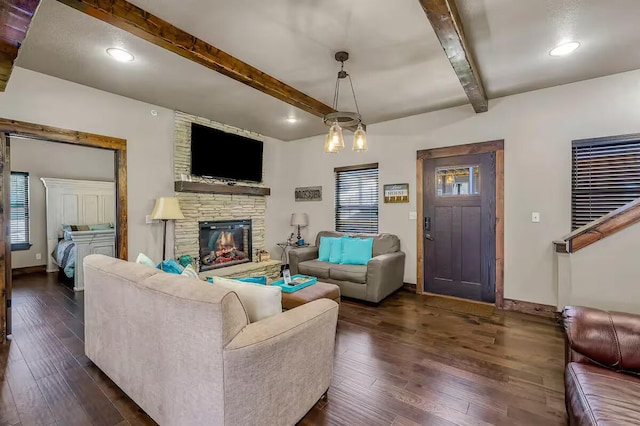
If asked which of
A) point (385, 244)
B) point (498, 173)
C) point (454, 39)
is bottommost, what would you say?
point (385, 244)

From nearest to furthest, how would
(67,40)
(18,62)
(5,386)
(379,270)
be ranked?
1. (5,386)
2. (67,40)
3. (18,62)
4. (379,270)

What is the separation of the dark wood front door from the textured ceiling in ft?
3.15

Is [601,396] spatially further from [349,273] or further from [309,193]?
[309,193]

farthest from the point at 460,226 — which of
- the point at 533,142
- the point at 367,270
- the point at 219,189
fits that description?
the point at 219,189

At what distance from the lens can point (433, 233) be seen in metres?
4.25

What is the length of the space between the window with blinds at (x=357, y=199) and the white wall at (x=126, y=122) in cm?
274

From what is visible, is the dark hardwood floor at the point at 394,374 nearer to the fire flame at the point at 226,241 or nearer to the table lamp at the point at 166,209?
the table lamp at the point at 166,209

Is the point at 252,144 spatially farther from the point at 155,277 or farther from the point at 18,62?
→ the point at 155,277

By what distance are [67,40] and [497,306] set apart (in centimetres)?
529

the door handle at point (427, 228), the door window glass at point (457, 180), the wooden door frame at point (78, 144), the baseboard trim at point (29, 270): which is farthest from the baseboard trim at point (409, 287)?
the baseboard trim at point (29, 270)

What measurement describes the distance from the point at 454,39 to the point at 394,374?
255cm

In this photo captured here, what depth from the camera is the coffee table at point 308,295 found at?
280cm

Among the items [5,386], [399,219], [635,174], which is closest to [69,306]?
[5,386]

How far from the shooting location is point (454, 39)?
2.18 m
